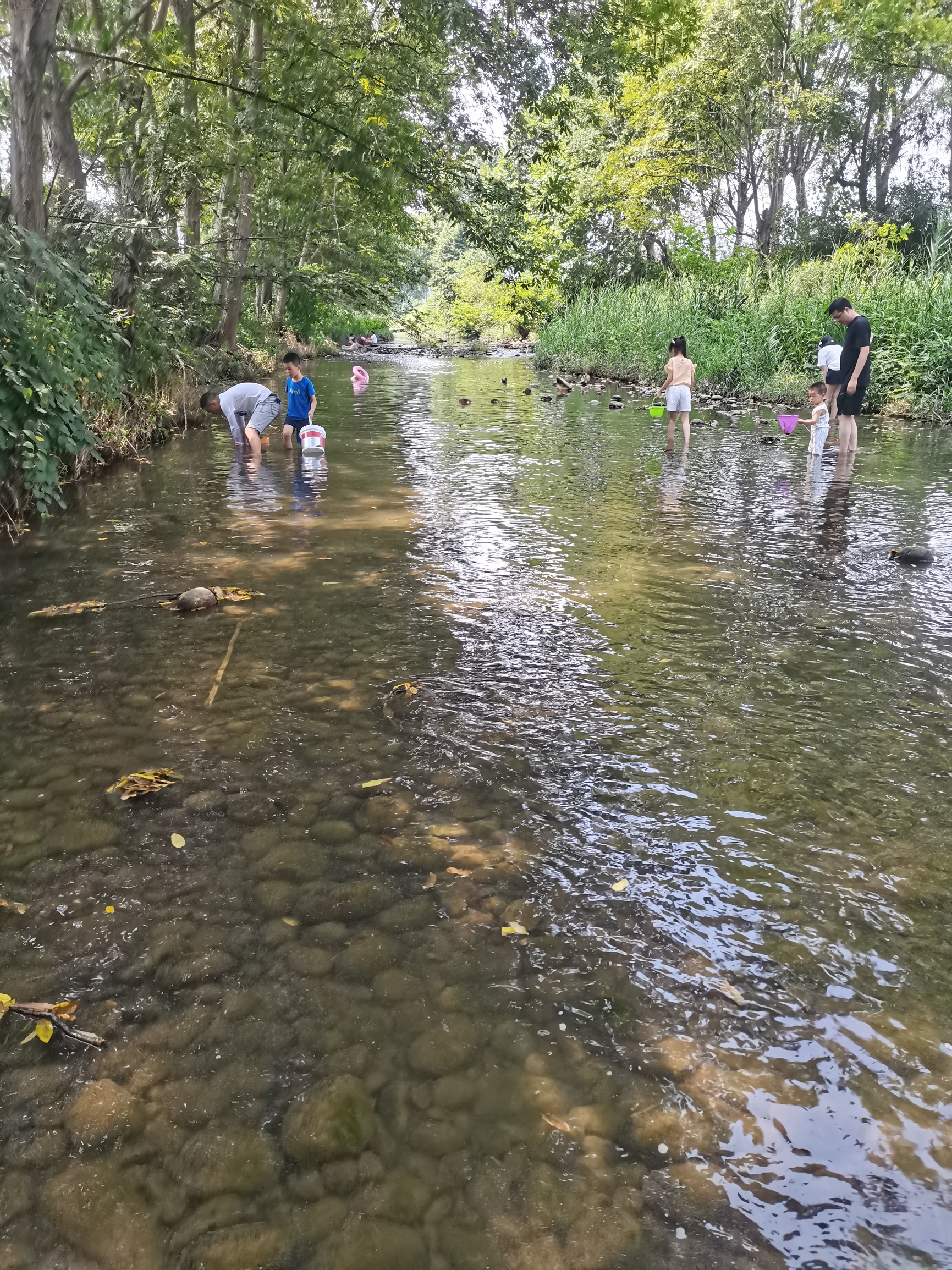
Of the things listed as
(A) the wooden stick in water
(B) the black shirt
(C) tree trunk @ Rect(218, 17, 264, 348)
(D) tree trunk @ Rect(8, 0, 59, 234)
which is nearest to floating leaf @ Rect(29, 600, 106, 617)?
(A) the wooden stick in water

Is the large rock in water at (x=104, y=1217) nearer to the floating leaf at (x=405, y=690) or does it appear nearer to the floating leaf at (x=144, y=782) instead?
the floating leaf at (x=144, y=782)

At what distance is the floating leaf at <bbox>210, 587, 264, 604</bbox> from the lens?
6.11 meters

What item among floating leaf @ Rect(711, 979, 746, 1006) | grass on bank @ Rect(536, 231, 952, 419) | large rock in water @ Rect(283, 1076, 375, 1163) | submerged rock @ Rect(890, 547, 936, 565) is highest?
grass on bank @ Rect(536, 231, 952, 419)

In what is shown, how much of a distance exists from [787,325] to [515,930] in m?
19.6

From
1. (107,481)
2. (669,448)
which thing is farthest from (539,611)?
(669,448)

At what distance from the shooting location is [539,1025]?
2.39 metres

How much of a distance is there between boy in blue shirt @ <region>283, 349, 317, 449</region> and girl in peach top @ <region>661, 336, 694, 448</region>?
5.55 meters

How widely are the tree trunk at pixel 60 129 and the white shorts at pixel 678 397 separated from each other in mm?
8767

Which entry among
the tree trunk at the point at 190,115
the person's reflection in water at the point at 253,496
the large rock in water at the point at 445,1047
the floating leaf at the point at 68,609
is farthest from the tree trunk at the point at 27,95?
the large rock in water at the point at 445,1047

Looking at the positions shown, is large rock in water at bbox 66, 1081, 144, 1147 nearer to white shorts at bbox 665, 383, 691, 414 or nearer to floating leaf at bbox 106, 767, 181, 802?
floating leaf at bbox 106, 767, 181, 802

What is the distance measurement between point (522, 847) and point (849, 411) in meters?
11.1

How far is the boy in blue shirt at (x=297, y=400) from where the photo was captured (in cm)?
1254

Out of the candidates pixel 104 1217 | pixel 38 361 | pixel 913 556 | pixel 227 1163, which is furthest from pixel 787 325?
pixel 104 1217

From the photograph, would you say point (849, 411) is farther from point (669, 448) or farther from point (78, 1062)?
point (78, 1062)
